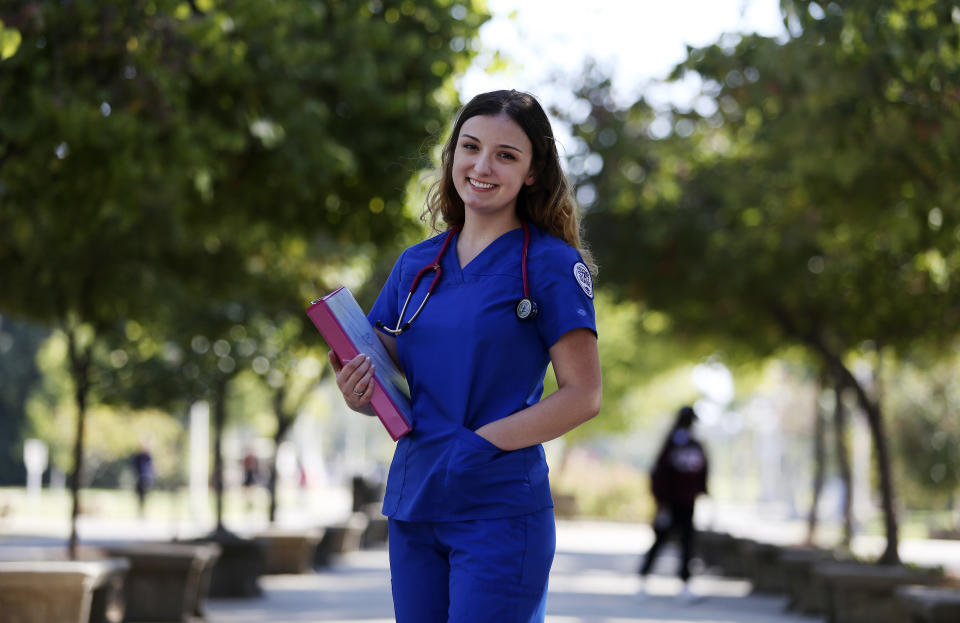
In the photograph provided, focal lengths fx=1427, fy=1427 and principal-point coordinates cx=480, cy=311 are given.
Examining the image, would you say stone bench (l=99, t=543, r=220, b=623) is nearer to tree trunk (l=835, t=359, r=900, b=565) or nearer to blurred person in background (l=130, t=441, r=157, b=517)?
tree trunk (l=835, t=359, r=900, b=565)

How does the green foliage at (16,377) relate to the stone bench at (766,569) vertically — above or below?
above

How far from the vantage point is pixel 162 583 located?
11.0m

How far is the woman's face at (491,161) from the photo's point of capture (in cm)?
332

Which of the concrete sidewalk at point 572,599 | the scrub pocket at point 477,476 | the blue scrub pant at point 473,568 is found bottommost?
the concrete sidewalk at point 572,599

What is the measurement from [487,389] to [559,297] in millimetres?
260

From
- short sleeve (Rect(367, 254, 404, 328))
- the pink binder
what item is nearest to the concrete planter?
short sleeve (Rect(367, 254, 404, 328))

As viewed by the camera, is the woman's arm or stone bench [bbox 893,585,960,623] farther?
stone bench [bbox 893,585,960,623]

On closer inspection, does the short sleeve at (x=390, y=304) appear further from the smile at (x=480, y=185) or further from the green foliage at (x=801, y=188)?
the green foliage at (x=801, y=188)

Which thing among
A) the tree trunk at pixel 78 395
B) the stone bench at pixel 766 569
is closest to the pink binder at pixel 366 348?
the tree trunk at pixel 78 395

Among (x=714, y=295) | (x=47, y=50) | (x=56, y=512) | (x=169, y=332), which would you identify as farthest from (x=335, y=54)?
(x=56, y=512)

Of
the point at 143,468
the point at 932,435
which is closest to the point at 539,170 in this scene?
the point at 143,468

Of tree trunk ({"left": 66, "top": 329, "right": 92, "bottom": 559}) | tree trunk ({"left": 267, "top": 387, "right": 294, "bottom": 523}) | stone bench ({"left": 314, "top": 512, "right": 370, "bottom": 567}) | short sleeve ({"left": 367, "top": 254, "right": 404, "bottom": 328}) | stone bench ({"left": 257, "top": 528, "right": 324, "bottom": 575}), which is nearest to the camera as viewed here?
short sleeve ({"left": 367, "top": 254, "right": 404, "bottom": 328})

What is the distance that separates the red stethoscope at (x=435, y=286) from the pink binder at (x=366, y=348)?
0.08 metres

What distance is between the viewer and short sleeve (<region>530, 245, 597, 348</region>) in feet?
10.4
